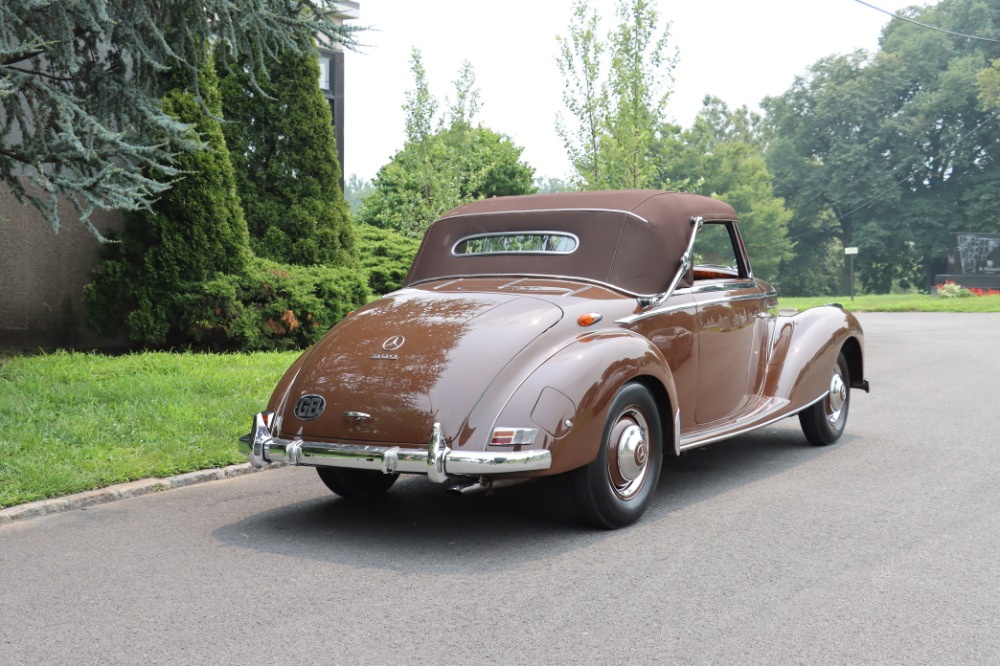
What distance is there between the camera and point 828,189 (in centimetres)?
7519

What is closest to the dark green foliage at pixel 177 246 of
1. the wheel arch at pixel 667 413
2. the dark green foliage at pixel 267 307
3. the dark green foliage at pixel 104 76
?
the dark green foliage at pixel 267 307

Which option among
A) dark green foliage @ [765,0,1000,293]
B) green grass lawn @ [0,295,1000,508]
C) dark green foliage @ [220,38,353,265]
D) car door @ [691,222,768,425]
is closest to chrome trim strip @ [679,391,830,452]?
car door @ [691,222,768,425]

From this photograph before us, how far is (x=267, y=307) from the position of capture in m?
12.9

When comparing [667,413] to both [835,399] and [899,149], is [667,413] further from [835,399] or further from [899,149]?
[899,149]

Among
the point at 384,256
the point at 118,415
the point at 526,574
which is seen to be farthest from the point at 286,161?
the point at 526,574

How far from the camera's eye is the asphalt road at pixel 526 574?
3.92 metres

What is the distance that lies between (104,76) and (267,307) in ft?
13.1

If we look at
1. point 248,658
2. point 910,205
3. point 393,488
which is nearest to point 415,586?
point 248,658

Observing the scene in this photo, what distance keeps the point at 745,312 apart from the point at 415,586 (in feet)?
11.6

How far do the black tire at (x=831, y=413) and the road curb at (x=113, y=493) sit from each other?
4212mm

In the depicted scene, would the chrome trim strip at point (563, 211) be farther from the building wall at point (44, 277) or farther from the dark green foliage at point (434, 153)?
the dark green foliage at point (434, 153)

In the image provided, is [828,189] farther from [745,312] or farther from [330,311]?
[745,312]

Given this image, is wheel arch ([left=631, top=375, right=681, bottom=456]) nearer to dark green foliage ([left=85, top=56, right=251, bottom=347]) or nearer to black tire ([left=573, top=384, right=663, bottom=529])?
black tire ([left=573, top=384, right=663, bottom=529])

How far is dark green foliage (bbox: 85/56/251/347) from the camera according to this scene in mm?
12391
